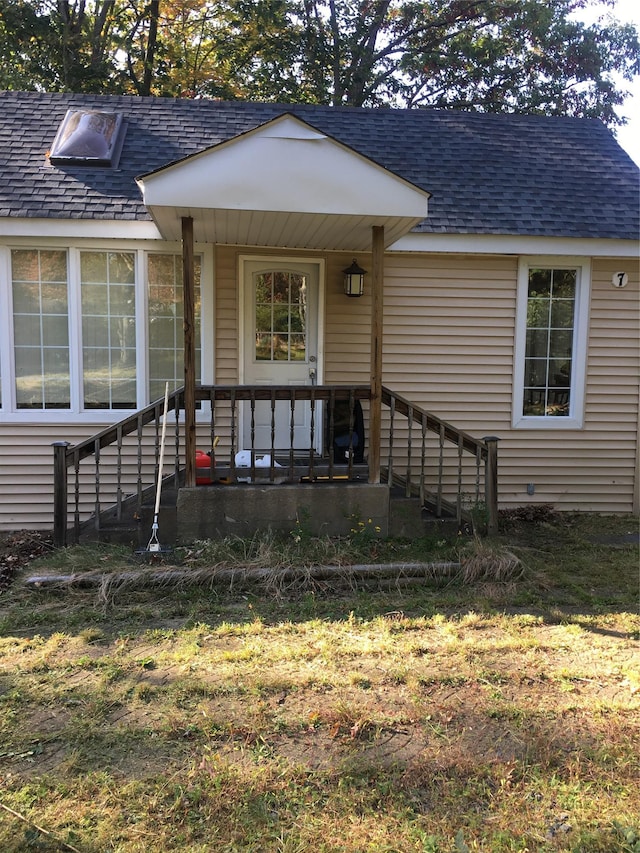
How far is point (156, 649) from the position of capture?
392 centimetres

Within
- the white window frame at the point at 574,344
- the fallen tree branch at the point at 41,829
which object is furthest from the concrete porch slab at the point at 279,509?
the fallen tree branch at the point at 41,829

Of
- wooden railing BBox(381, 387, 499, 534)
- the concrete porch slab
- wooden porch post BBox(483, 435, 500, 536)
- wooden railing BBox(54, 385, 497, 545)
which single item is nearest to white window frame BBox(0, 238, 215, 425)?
wooden railing BBox(54, 385, 497, 545)

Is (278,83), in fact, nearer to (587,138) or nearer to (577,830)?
(587,138)

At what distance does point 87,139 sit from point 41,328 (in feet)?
7.47

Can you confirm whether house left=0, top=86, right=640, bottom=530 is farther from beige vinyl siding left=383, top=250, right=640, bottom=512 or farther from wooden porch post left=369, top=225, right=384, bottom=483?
wooden porch post left=369, top=225, right=384, bottom=483

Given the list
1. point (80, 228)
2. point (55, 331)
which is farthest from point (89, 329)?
point (80, 228)

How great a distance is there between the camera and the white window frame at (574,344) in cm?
725

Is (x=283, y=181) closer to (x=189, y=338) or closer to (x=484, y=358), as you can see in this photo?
(x=189, y=338)

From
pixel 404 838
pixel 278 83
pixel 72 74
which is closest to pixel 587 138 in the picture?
pixel 404 838

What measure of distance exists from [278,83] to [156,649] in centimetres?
1620

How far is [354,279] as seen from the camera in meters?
6.94

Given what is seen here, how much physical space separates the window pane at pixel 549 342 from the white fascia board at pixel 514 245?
37cm

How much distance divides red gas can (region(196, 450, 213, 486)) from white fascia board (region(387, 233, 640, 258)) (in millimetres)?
2872

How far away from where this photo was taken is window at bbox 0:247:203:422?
6605mm
